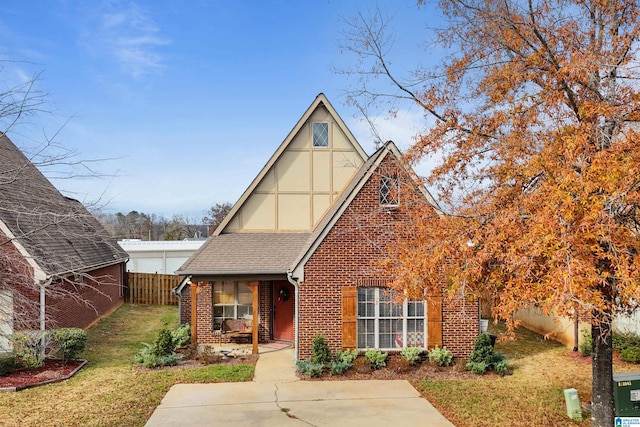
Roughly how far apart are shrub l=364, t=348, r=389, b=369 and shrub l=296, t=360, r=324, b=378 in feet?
4.16

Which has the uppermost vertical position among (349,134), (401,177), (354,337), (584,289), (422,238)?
(349,134)

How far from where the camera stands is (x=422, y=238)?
867cm

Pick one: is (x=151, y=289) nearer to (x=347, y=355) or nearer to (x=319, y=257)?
(x=319, y=257)

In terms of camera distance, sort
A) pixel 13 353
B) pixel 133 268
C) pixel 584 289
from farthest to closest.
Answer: pixel 133 268
pixel 13 353
pixel 584 289

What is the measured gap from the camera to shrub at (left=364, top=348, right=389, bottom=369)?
12.3m

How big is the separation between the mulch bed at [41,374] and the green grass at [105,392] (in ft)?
0.77

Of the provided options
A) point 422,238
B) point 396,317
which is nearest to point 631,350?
point 396,317

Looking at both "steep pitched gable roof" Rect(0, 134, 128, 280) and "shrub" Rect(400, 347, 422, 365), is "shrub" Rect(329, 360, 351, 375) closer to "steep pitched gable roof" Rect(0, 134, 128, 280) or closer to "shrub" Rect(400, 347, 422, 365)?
"shrub" Rect(400, 347, 422, 365)

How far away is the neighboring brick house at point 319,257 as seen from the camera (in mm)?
12758

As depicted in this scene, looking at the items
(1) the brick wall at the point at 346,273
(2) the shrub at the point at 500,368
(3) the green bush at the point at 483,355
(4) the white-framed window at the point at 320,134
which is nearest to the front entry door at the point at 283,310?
(1) the brick wall at the point at 346,273

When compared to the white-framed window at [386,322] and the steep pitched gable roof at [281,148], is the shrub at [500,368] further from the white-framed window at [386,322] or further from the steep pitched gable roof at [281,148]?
the steep pitched gable roof at [281,148]

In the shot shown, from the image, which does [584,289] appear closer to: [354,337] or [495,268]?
[495,268]

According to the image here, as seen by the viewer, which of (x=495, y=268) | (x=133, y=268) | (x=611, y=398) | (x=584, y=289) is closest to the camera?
(x=584, y=289)

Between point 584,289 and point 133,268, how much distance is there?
32.6m
